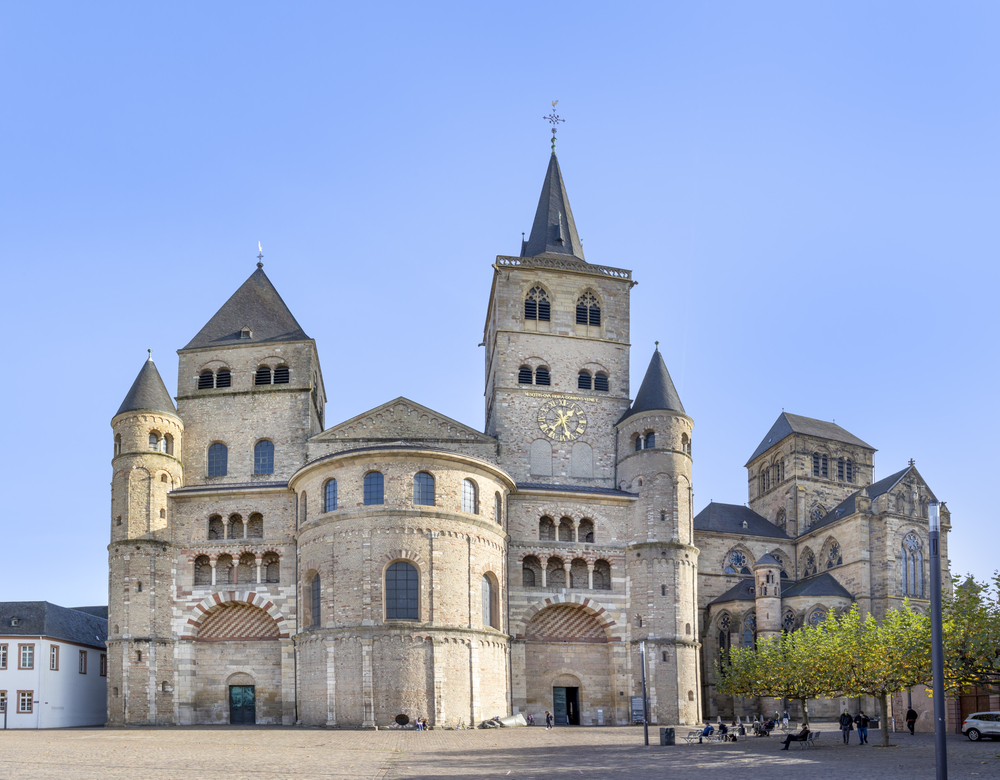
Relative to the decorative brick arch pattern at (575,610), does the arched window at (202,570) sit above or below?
above

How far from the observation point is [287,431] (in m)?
54.3

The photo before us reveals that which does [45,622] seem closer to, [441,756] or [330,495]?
[330,495]

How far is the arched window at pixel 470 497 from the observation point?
47.7 m

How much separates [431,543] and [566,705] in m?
12.7

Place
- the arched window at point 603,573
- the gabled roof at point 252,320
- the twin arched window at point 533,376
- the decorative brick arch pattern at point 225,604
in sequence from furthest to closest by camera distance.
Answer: the twin arched window at point 533,376, the gabled roof at point 252,320, the arched window at point 603,573, the decorative brick arch pattern at point 225,604

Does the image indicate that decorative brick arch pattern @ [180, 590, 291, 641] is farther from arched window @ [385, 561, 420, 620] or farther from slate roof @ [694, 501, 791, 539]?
slate roof @ [694, 501, 791, 539]

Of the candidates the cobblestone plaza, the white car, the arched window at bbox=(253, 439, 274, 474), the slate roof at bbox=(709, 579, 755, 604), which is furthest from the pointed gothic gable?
the white car

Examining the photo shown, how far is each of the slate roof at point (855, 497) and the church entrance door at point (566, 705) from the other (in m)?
24.6

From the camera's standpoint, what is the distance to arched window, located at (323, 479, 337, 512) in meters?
47.1

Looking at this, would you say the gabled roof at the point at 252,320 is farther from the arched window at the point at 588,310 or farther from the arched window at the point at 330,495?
the arched window at the point at 588,310

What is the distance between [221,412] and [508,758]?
30493 mm

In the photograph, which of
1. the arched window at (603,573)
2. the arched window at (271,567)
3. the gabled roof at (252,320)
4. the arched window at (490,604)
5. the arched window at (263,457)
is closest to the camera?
the arched window at (490,604)

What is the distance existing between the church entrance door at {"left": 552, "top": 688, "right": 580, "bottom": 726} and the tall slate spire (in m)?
26.2

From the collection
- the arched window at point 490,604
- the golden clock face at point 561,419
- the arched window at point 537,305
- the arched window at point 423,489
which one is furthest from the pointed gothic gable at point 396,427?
the arched window at point 537,305
